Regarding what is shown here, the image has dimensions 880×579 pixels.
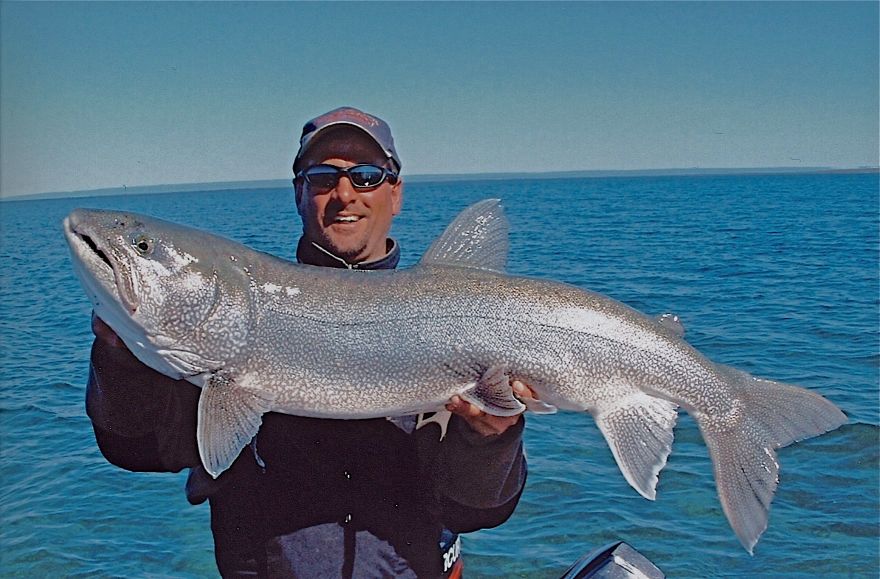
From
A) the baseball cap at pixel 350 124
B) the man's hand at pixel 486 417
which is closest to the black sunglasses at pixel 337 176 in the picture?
the baseball cap at pixel 350 124

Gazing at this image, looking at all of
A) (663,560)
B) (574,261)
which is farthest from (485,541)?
(574,261)

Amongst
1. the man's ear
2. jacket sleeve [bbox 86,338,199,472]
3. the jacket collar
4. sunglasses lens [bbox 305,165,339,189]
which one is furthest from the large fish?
the man's ear

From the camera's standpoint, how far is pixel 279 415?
13.1 feet

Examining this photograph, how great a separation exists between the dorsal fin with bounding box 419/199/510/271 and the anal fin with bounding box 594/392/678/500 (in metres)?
0.90

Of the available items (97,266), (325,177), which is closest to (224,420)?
(97,266)

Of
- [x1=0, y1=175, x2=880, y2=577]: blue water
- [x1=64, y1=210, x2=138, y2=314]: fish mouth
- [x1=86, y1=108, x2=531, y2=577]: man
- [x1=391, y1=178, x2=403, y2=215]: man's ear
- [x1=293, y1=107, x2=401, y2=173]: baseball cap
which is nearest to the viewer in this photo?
[x1=64, y1=210, x2=138, y2=314]: fish mouth

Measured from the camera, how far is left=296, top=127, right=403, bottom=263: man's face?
4.35 m

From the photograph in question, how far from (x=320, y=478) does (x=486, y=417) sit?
0.88 meters

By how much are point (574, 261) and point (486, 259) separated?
27780 millimetres

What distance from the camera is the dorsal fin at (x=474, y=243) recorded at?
3830 mm

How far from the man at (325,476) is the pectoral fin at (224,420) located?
0.36 m

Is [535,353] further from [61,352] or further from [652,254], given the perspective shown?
[652,254]

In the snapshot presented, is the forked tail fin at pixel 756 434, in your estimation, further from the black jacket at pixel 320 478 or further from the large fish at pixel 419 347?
the black jacket at pixel 320 478

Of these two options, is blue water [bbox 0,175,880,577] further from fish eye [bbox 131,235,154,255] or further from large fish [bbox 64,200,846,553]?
fish eye [bbox 131,235,154,255]
